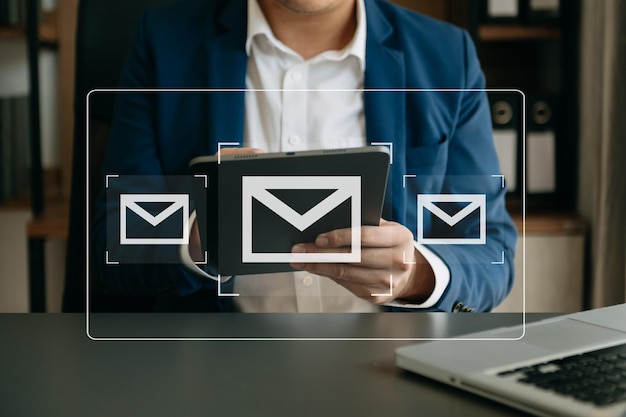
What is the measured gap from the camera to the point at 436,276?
0.54m

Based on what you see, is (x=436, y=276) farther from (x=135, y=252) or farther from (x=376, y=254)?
(x=135, y=252)

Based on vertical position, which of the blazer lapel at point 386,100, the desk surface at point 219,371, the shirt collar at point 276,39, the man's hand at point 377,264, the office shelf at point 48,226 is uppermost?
the shirt collar at point 276,39

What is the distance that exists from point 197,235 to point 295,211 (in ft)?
0.22

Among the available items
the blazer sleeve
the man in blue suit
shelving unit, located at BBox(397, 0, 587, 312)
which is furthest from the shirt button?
shelving unit, located at BBox(397, 0, 587, 312)

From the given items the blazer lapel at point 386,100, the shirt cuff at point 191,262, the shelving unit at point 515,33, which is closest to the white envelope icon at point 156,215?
the shirt cuff at point 191,262

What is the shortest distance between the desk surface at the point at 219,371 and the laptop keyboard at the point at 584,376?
0.03m

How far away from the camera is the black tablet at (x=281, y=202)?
514mm

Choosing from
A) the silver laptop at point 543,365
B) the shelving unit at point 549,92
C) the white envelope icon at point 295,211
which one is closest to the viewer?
the silver laptop at point 543,365

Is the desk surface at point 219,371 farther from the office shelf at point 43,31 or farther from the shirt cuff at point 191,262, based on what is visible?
the office shelf at point 43,31

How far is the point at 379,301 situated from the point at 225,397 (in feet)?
0.46

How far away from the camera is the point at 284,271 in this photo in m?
0.53

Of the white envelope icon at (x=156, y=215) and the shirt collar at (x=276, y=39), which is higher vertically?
the shirt collar at (x=276, y=39)

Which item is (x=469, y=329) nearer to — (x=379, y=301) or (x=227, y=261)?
(x=379, y=301)

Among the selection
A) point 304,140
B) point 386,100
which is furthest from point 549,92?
point 304,140
